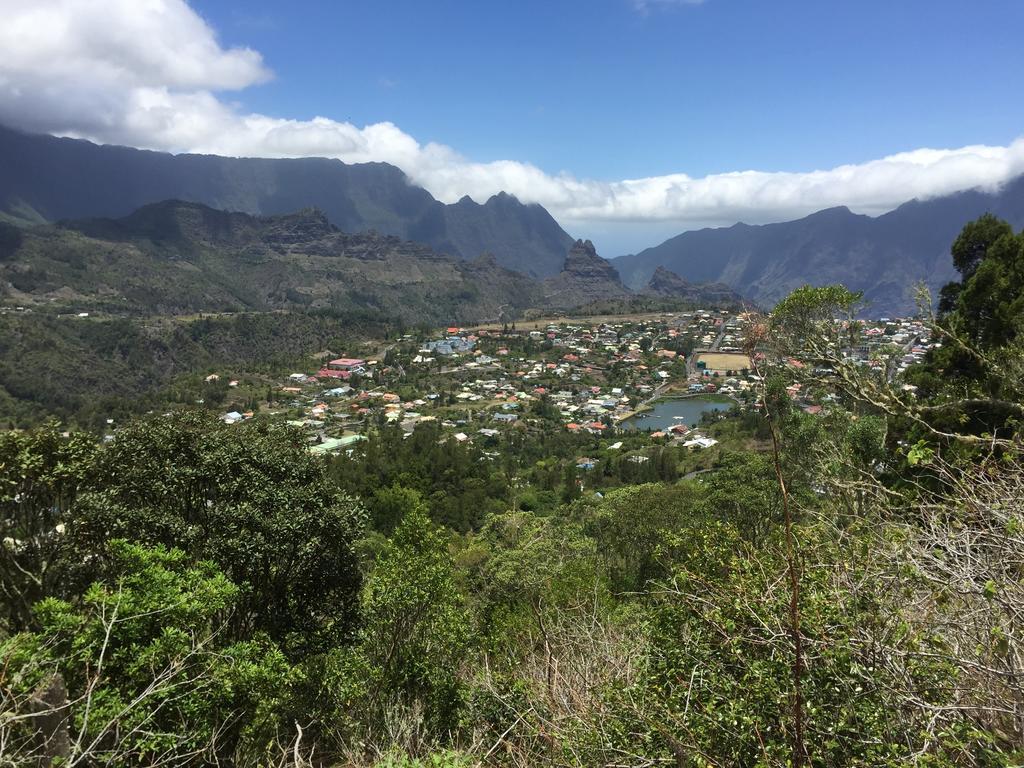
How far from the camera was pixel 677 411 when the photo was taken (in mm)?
56625

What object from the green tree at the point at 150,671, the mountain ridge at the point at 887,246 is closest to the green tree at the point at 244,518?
the green tree at the point at 150,671

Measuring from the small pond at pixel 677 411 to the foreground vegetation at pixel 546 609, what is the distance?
40055mm

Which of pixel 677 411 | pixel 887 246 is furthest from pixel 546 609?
pixel 887 246

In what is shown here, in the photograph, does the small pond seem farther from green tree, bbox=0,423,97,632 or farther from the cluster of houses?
green tree, bbox=0,423,97,632

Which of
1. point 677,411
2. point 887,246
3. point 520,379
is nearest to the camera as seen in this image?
point 677,411

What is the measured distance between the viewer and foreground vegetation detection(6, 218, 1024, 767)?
8.05 feet

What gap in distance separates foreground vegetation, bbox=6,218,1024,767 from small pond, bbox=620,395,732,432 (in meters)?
40.1

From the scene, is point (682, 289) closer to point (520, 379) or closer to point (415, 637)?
point (520, 379)

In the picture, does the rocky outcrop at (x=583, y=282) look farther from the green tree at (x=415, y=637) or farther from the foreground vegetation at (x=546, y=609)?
the green tree at (x=415, y=637)

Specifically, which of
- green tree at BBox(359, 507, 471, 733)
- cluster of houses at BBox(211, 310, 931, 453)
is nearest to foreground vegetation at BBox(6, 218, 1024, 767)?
green tree at BBox(359, 507, 471, 733)

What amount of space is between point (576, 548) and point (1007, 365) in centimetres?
→ 802

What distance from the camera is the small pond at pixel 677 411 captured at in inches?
2042

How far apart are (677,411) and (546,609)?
5192cm

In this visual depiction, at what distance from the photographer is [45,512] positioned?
20.9 feet
